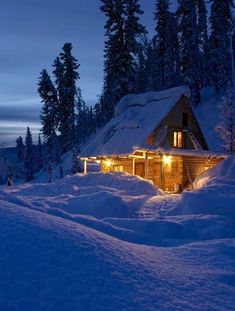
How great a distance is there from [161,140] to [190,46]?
25769 mm

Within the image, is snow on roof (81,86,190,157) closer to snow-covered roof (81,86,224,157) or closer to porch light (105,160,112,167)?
→ snow-covered roof (81,86,224,157)

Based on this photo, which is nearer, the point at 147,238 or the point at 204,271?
the point at 204,271

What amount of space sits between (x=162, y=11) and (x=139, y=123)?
29.7 meters

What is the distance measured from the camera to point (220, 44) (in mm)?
48094

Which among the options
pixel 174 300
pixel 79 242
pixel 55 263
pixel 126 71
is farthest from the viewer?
pixel 126 71

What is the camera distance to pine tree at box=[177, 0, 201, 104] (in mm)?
46825

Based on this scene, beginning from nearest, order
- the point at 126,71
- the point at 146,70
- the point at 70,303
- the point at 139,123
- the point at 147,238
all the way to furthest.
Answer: the point at 70,303
the point at 147,238
the point at 139,123
the point at 126,71
the point at 146,70

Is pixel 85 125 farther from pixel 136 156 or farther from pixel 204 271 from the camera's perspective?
pixel 204 271

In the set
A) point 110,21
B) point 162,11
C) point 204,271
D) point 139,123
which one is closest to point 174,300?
point 204,271

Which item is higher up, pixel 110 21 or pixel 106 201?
pixel 110 21

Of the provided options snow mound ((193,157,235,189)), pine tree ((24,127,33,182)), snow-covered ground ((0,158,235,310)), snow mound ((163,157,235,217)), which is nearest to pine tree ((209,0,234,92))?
snow mound ((193,157,235,189))

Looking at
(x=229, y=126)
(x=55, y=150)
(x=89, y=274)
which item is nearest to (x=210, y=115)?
(x=229, y=126)

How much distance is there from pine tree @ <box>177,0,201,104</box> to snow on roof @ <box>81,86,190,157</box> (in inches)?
719

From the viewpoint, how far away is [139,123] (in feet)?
89.9
